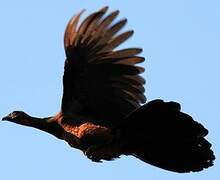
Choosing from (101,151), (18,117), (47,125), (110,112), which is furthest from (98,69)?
(18,117)

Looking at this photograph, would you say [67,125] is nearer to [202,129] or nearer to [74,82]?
[74,82]

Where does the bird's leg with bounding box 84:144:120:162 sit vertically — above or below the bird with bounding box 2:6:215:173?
below

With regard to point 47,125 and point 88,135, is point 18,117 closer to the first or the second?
point 47,125

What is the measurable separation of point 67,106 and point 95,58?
869 millimetres

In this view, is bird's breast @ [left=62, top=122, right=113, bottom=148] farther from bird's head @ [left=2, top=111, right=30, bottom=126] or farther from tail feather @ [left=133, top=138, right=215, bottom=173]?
bird's head @ [left=2, top=111, right=30, bottom=126]

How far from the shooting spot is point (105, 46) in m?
16.5

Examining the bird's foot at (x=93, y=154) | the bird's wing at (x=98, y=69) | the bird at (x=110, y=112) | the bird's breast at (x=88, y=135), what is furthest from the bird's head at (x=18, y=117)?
the bird's foot at (x=93, y=154)

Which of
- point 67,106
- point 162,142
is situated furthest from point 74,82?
point 162,142

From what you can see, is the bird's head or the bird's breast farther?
the bird's head

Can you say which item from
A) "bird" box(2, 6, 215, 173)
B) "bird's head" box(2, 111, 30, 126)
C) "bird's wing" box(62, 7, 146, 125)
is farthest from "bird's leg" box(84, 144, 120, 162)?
"bird's head" box(2, 111, 30, 126)

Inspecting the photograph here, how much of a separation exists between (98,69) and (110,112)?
0.70m

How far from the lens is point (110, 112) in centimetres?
1639

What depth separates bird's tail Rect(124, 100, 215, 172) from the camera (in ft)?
48.7

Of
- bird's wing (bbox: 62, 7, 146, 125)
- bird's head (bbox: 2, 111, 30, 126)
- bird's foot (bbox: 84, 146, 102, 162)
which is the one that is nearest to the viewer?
bird's foot (bbox: 84, 146, 102, 162)
